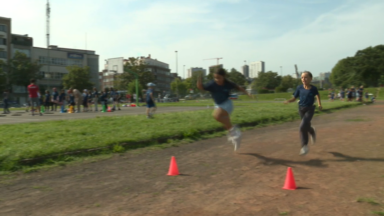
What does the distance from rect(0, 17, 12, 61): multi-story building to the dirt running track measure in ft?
259

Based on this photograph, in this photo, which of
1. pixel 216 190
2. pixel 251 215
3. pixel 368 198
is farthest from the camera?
pixel 216 190

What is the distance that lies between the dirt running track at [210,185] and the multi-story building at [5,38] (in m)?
79.1

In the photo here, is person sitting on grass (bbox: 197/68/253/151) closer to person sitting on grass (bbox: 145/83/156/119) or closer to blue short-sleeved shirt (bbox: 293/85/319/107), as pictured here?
blue short-sleeved shirt (bbox: 293/85/319/107)

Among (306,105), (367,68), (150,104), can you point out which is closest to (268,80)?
(367,68)

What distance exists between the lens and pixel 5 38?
73.1 metres

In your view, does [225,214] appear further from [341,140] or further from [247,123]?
[247,123]

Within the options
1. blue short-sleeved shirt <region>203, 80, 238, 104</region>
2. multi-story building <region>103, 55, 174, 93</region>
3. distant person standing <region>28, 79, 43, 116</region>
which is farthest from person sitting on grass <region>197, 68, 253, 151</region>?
multi-story building <region>103, 55, 174, 93</region>

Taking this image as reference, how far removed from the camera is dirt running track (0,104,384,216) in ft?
13.2

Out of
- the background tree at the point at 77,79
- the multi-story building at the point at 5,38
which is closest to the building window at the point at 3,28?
the multi-story building at the point at 5,38

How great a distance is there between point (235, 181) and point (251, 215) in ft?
4.57

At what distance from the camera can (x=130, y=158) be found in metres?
7.04

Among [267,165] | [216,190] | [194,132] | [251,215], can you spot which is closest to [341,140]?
[267,165]

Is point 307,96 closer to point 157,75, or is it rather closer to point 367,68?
point 367,68

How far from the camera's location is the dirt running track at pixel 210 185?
Result: 404 centimetres
